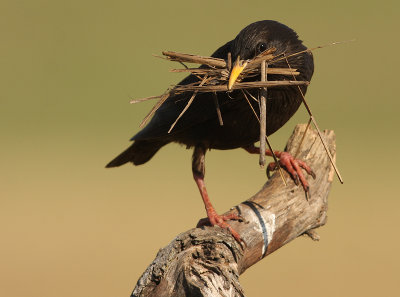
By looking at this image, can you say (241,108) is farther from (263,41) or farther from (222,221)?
(222,221)

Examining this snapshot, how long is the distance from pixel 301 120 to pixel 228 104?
635 centimetres

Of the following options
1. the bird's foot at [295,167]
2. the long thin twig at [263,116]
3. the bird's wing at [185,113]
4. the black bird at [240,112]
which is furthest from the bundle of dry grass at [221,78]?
the bird's foot at [295,167]

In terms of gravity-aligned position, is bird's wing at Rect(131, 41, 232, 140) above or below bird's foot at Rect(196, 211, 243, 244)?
above

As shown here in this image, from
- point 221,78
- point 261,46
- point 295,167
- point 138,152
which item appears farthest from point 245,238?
point 138,152

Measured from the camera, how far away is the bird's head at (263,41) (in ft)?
15.5

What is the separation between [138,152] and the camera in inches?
249

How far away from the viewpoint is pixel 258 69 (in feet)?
13.6

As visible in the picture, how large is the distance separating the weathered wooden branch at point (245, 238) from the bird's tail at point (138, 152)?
4.24 ft

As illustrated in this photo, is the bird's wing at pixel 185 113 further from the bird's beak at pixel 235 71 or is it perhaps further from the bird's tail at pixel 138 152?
the bird's beak at pixel 235 71

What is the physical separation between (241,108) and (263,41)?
51 cm

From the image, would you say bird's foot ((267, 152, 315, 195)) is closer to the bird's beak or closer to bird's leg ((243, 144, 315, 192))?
bird's leg ((243, 144, 315, 192))

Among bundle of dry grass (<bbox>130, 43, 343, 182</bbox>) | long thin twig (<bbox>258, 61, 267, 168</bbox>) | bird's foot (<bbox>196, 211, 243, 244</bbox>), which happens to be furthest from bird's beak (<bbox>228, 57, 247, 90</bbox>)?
bird's foot (<bbox>196, 211, 243, 244</bbox>)

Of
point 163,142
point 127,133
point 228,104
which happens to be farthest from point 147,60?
point 228,104

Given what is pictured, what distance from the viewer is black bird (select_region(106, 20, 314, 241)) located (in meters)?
4.84
